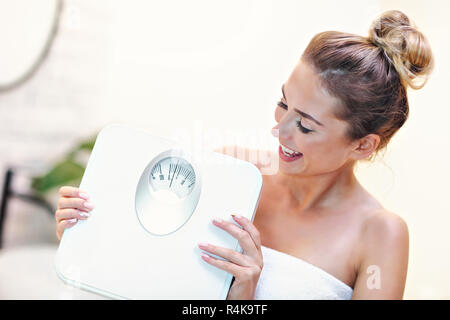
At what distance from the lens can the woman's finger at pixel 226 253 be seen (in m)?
0.54

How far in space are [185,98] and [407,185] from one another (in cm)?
74

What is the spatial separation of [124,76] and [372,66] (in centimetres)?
109

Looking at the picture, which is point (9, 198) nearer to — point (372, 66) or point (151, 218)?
point (151, 218)

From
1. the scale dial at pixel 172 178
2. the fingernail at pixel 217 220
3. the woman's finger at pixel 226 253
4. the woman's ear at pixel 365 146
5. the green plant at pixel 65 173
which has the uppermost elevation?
the woman's ear at pixel 365 146

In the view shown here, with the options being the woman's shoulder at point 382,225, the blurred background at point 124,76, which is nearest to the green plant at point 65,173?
the blurred background at point 124,76

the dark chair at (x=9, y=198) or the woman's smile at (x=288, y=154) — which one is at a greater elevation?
the woman's smile at (x=288, y=154)

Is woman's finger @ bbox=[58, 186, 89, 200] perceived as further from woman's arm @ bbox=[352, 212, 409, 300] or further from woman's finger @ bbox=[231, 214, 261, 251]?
woman's arm @ bbox=[352, 212, 409, 300]

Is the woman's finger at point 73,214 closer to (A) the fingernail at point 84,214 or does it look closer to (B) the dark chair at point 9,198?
(A) the fingernail at point 84,214

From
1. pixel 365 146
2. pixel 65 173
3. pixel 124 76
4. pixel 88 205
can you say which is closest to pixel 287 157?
pixel 365 146

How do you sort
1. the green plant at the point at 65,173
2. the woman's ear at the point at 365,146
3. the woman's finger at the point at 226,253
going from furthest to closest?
the green plant at the point at 65,173, the woman's ear at the point at 365,146, the woman's finger at the point at 226,253

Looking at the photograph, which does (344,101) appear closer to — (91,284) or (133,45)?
(91,284)

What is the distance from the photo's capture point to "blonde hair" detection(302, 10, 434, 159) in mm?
611

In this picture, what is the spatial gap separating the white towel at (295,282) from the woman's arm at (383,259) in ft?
0.10
